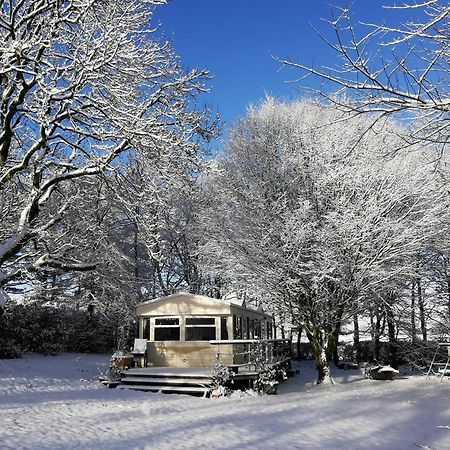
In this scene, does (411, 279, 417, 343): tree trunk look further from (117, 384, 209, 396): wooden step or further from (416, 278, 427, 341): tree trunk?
(117, 384, 209, 396): wooden step

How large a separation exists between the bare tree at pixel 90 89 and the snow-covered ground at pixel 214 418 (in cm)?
379

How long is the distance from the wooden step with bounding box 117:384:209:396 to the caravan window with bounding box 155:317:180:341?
129 inches

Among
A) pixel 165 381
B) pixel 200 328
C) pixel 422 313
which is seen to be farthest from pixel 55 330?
pixel 422 313

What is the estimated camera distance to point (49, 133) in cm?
1123

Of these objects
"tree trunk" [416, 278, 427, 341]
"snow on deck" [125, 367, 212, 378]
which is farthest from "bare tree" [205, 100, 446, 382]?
"tree trunk" [416, 278, 427, 341]

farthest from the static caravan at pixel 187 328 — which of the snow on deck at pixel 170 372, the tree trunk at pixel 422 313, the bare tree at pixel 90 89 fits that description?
the tree trunk at pixel 422 313

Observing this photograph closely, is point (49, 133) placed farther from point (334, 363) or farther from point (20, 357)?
point (334, 363)

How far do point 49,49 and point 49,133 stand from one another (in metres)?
1.93

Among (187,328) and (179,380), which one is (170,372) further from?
(187,328)

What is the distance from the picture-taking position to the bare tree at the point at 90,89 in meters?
9.99

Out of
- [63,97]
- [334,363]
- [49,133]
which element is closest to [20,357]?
[49,133]

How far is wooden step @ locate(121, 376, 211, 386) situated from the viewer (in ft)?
45.7

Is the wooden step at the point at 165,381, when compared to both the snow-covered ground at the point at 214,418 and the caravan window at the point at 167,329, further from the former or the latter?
the caravan window at the point at 167,329

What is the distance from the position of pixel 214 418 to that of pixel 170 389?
424 cm
